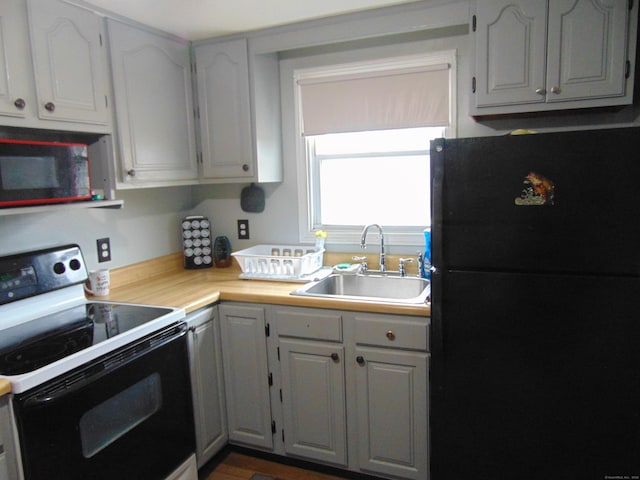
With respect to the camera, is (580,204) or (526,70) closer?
(580,204)

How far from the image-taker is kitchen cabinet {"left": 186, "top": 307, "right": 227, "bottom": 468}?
2.18m

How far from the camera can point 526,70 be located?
1.99m

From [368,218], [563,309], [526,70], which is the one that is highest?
[526,70]

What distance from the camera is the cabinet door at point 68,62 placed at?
5.89ft

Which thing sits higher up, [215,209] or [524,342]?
[215,209]

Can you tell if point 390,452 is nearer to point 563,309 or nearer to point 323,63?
point 563,309

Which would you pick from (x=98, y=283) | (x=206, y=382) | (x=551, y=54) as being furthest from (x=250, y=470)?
(x=551, y=54)

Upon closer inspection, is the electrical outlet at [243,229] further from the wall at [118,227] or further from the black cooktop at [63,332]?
the black cooktop at [63,332]

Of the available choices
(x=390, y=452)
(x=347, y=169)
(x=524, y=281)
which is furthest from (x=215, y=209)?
(x=524, y=281)

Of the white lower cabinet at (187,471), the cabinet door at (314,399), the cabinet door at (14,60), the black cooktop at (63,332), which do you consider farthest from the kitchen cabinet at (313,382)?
the cabinet door at (14,60)

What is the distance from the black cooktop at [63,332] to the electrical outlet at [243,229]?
99 cm

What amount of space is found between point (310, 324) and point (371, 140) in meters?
1.13

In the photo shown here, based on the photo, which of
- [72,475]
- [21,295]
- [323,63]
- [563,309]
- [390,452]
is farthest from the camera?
[323,63]

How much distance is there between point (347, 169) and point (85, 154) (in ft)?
4.53
